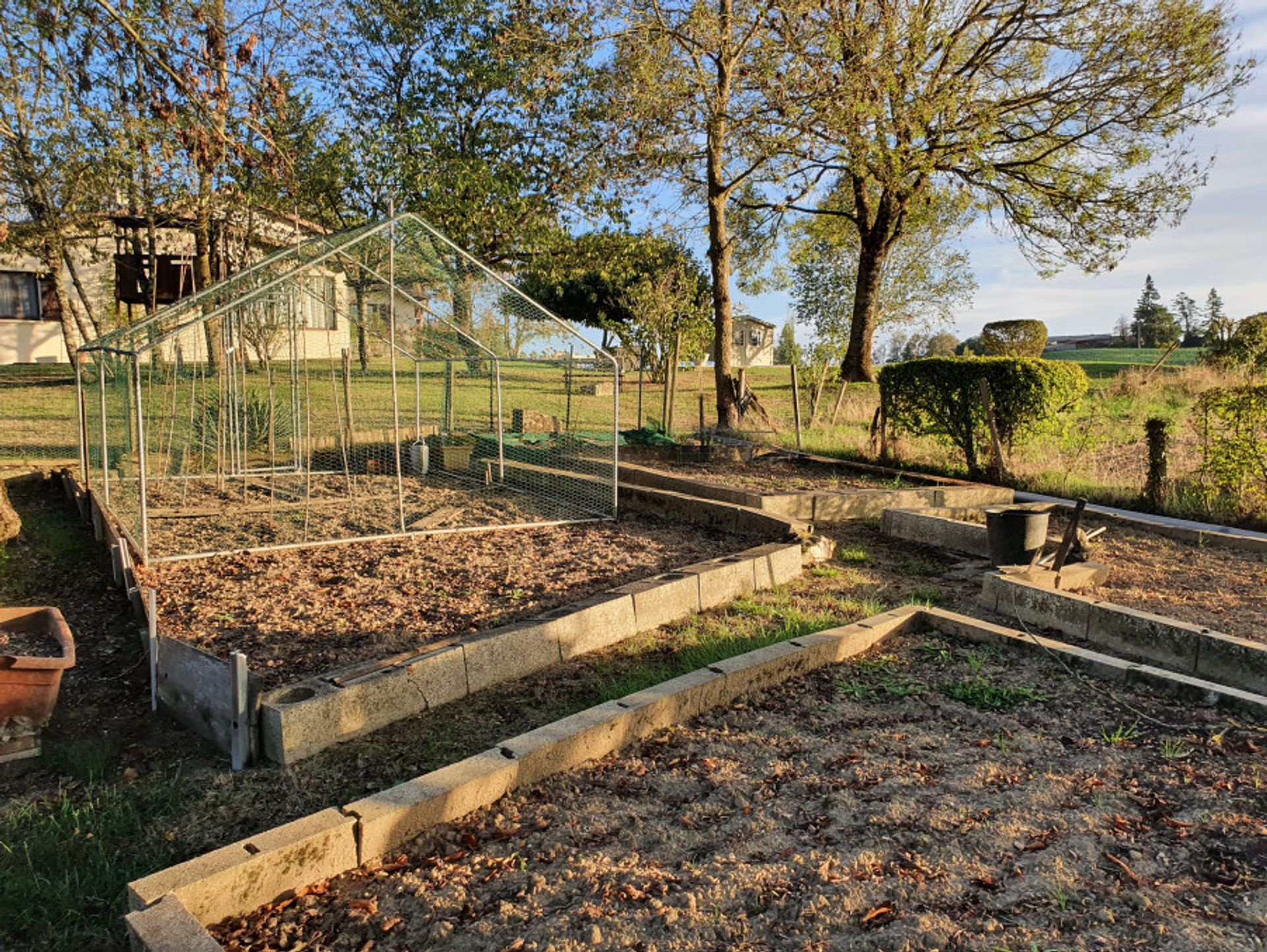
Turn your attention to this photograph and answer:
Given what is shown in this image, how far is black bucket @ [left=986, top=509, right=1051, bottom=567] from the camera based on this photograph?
604cm

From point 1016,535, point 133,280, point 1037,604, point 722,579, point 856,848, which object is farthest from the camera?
point 133,280

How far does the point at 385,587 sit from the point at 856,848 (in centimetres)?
383

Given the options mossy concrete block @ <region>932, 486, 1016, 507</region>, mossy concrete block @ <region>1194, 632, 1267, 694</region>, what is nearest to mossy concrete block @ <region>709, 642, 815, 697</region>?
mossy concrete block @ <region>1194, 632, 1267, 694</region>

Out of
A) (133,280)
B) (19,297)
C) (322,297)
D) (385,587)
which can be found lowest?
(385,587)

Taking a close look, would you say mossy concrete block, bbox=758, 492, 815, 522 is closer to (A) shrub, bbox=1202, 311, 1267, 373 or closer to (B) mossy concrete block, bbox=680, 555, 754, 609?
(B) mossy concrete block, bbox=680, 555, 754, 609

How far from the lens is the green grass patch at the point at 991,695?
373cm

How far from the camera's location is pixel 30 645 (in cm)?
383

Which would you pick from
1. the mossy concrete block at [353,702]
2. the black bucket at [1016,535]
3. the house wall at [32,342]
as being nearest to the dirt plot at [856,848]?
the mossy concrete block at [353,702]

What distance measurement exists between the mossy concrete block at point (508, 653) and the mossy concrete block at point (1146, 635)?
3064mm

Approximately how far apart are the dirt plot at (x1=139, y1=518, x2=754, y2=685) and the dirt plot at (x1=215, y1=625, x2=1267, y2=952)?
1798 mm

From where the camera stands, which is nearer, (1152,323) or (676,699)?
(676,699)

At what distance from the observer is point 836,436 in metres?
13.3

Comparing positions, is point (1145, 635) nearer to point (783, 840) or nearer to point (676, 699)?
point (676, 699)

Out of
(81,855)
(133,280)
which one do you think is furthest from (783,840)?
(133,280)
